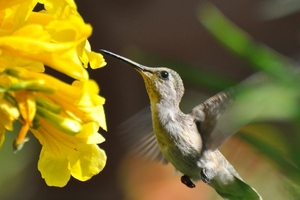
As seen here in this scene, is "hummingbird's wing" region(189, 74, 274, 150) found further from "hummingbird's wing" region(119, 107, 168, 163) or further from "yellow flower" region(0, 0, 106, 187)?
"yellow flower" region(0, 0, 106, 187)

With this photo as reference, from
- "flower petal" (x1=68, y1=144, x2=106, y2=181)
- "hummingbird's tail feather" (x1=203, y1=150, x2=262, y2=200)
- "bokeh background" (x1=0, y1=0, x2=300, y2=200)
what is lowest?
"bokeh background" (x1=0, y1=0, x2=300, y2=200)

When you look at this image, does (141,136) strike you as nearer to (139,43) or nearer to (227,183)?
(227,183)

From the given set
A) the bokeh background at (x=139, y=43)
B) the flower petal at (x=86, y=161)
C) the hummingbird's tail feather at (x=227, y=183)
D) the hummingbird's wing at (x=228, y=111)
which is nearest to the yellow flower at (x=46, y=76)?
the flower petal at (x=86, y=161)

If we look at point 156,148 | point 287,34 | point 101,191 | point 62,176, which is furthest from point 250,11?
point 62,176

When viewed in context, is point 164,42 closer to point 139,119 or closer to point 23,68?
point 139,119

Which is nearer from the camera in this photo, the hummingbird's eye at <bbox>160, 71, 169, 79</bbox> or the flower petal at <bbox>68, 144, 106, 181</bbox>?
the flower petal at <bbox>68, 144, 106, 181</bbox>

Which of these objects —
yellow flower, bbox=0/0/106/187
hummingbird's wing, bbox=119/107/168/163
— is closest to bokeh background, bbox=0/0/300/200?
hummingbird's wing, bbox=119/107/168/163

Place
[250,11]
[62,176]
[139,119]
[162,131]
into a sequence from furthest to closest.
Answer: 1. [250,11]
2. [139,119]
3. [162,131]
4. [62,176]

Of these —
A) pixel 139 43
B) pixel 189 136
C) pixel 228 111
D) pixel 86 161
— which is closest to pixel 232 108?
pixel 228 111
